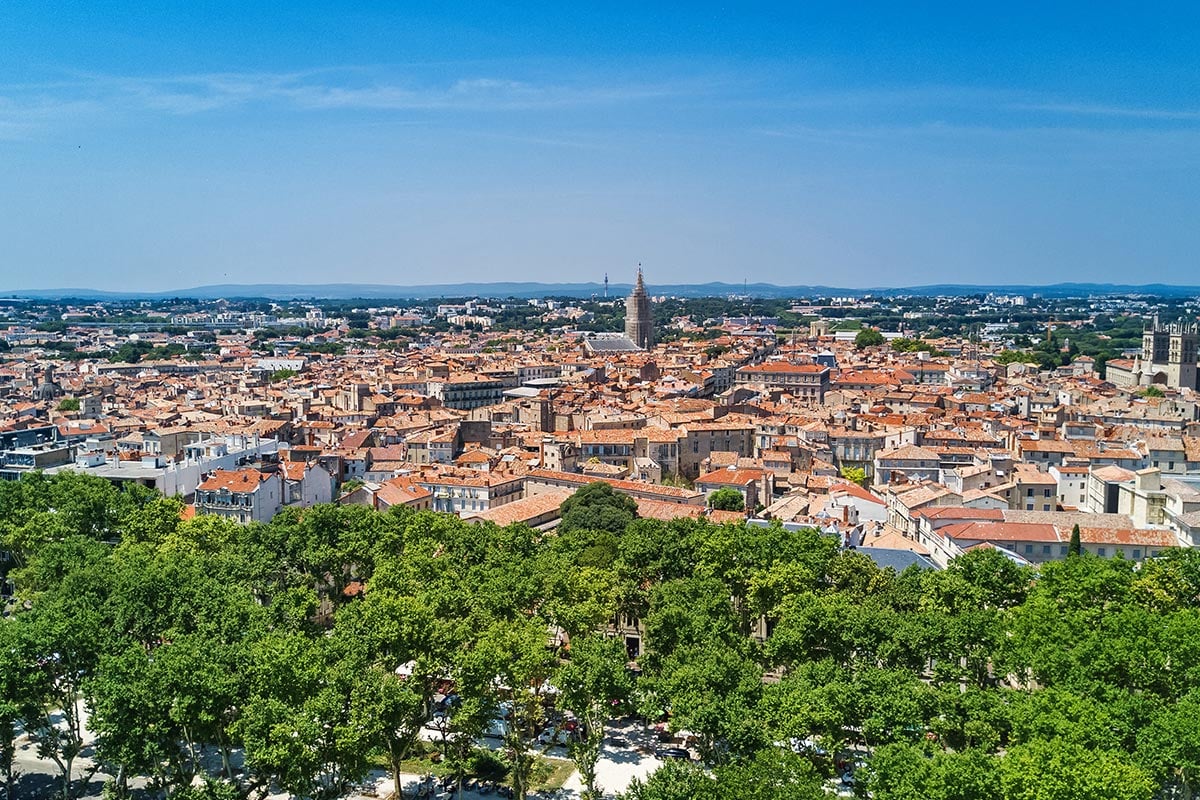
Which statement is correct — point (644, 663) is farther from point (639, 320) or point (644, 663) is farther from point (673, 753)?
point (639, 320)

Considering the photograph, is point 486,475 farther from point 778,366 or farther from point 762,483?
point 778,366

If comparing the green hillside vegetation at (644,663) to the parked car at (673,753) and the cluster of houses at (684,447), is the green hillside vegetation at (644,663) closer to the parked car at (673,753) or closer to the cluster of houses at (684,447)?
the parked car at (673,753)

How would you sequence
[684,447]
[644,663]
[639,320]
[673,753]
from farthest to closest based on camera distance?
[639,320]
[684,447]
[644,663]
[673,753]

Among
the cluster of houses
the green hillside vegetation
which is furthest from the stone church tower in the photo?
the green hillside vegetation

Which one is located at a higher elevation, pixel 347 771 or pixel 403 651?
pixel 403 651

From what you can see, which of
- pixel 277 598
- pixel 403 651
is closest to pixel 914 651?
pixel 403 651

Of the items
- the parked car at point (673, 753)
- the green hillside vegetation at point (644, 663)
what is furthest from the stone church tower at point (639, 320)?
the parked car at point (673, 753)

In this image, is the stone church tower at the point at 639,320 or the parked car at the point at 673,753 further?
the stone church tower at the point at 639,320

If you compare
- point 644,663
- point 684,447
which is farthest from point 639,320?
point 644,663

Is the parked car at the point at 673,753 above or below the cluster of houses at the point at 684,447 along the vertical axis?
below
